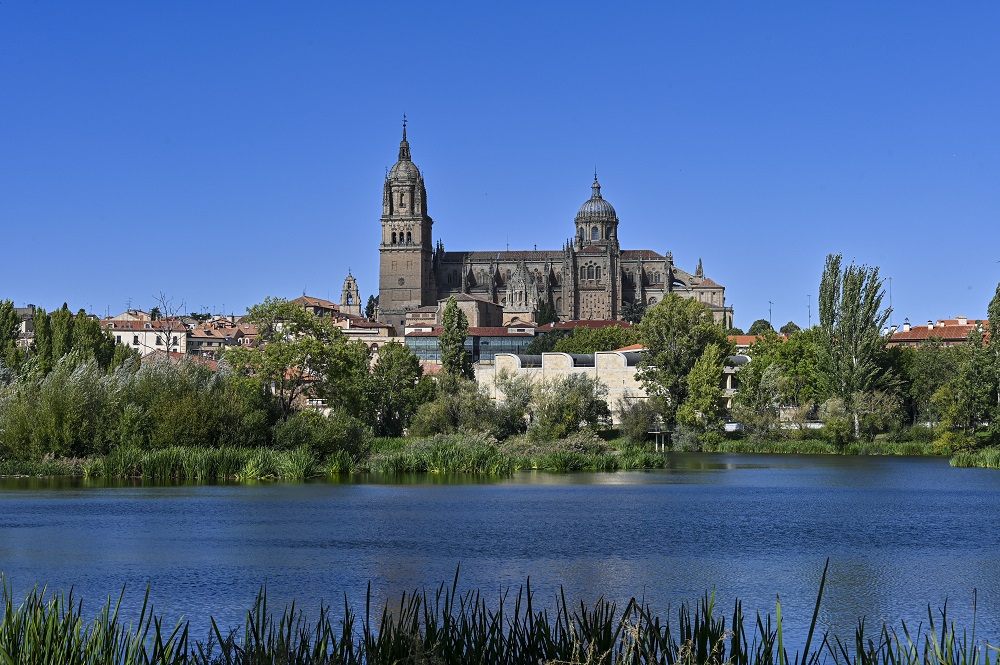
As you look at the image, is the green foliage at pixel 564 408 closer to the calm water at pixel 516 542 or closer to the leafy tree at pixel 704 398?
the leafy tree at pixel 704 398

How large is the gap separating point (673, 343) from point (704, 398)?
17.2ft

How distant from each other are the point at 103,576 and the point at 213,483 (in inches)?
640

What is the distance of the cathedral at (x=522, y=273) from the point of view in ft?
538

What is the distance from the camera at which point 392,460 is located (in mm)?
39625

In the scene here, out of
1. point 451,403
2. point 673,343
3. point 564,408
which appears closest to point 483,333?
point 673,343

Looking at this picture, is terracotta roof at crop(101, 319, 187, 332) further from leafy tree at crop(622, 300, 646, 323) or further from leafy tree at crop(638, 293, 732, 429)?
leafy tree at crop(638, 293, 732, 429)

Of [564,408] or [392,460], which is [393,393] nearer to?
[564,408]

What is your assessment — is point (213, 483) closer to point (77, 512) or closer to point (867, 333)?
point (77, 512)

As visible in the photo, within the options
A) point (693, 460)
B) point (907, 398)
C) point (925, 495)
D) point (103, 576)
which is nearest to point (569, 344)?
point (907, 398)

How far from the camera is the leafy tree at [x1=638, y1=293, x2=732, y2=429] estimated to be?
206 feet

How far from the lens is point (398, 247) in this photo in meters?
164

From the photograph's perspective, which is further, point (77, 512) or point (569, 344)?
point (569, 344)

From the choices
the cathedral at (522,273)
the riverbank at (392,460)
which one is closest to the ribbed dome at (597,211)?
the cathedral at (522,273)

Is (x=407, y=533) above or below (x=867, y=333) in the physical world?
below
